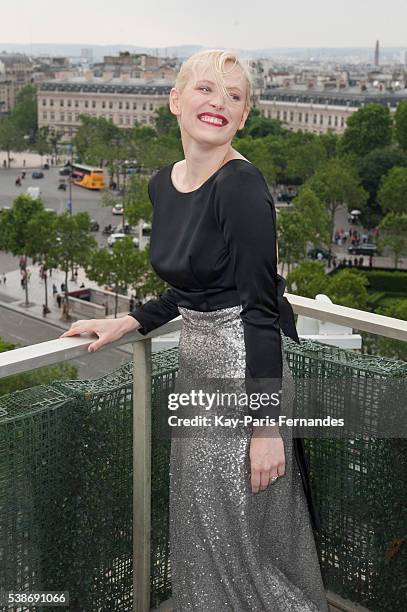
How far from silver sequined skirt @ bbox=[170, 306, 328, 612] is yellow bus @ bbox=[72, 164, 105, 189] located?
6785 centimetres

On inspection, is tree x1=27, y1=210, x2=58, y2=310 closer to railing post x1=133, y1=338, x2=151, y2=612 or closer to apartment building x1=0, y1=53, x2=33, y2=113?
railing post x1=133, y1=338, x2=151, y2=612

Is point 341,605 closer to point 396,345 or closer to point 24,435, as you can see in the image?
point 396,345

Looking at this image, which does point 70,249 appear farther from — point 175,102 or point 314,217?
point 175,102

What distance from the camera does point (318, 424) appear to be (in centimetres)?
446

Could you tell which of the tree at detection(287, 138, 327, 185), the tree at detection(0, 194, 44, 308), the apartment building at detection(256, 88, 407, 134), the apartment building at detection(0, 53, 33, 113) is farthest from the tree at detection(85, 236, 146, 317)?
the apartment building at detection(0, 53, 33, 113)

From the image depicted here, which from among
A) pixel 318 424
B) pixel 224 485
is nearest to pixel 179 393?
pixel 224 485

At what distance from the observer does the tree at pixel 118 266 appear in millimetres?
35875

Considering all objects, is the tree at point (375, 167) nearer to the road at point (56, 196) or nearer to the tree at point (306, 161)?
the tree at point (306, 161)

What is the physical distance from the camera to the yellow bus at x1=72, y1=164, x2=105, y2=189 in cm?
7069

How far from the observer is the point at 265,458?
11.3 ft

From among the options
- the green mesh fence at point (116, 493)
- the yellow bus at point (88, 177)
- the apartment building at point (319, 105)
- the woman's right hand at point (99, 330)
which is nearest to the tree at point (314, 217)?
the yellow bus at point (88, 177)

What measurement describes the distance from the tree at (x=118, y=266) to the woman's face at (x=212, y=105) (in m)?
31.5

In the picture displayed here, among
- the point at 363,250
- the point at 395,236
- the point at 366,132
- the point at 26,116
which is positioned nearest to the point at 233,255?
the point at 395,236

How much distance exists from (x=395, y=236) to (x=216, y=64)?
130ft
